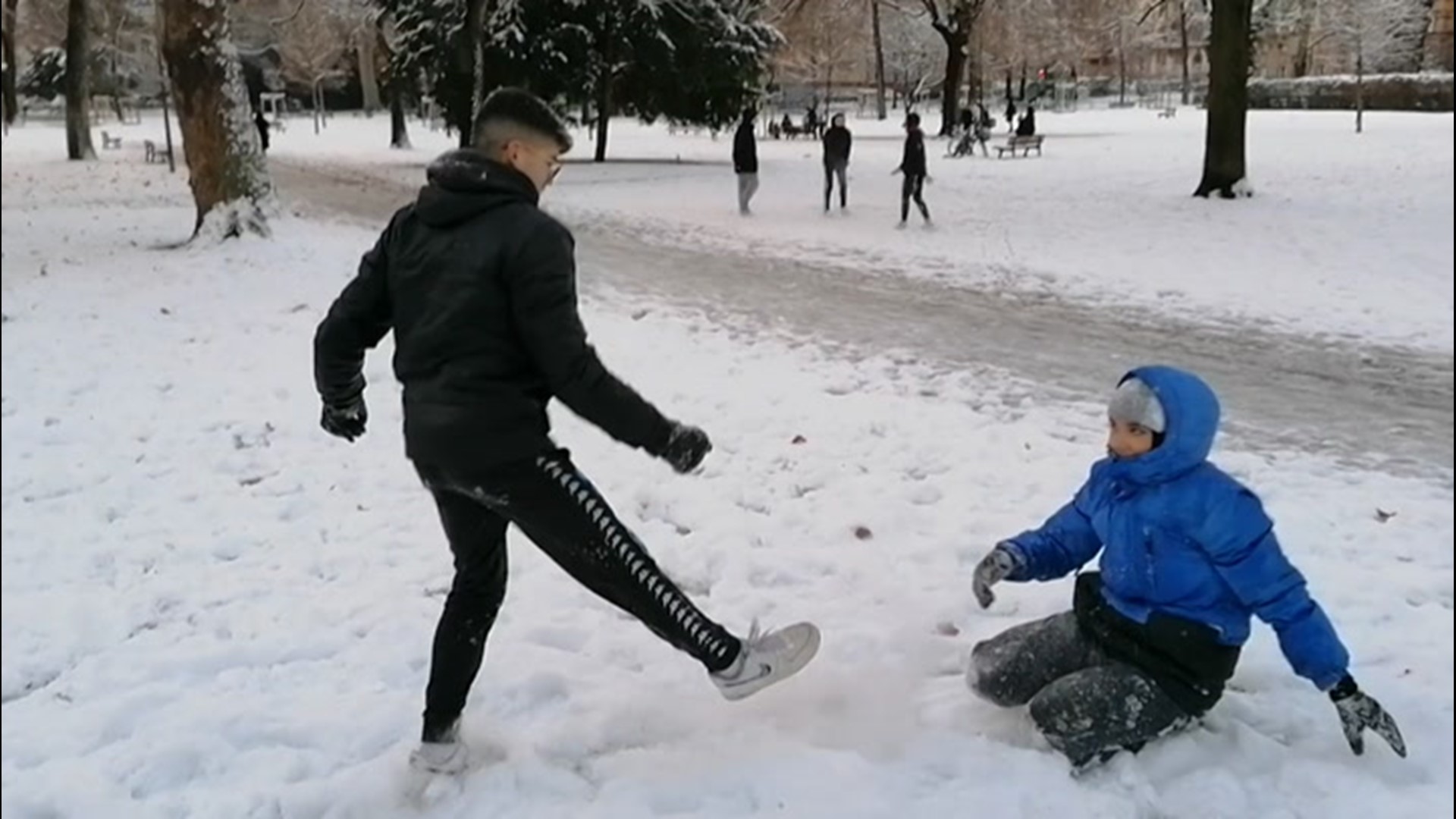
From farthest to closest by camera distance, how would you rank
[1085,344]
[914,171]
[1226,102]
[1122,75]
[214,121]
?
1. [1122,75]
2. [1226,102]
3. [914,171]
4. [214,121]
5. [1085,344]

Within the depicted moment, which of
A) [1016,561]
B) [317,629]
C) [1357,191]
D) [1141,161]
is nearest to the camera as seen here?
[1016,561]

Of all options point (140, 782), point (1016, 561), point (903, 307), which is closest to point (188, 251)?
point (903, 307)

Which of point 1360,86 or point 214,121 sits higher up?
point 1360,86

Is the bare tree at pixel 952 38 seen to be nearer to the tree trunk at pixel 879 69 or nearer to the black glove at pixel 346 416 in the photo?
the tree trunk at pixel 879 69

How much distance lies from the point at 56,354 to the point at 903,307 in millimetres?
5076

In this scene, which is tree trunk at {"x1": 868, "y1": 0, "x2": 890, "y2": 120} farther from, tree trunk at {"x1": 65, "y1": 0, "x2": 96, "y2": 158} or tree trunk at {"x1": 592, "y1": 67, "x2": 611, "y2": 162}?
tree trunk at {"x1": 65, "y1": 0, "x2": 96, "y2": 158}

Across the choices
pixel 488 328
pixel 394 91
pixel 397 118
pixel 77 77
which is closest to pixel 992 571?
pixel 488 328

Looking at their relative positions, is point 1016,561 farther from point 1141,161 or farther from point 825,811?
point 1141,161

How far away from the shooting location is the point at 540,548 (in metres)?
2.57

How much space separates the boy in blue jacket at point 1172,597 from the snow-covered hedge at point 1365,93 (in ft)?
31.9

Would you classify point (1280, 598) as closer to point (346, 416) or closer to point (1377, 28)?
point (346, 416)

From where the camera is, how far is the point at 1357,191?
1370cm

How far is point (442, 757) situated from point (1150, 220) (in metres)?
11.6

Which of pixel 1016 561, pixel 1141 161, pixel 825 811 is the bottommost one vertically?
pixel 825 811
